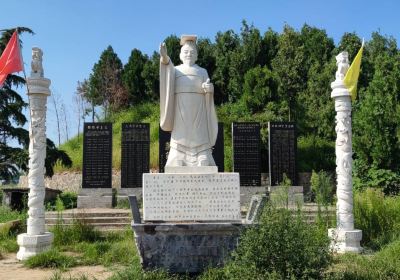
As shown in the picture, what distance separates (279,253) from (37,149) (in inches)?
217

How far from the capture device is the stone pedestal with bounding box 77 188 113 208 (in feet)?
43.1

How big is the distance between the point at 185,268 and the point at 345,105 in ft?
15.5

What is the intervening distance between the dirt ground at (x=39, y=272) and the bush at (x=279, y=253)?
87.4 inches

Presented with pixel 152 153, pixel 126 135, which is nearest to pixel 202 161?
pixel 126 135

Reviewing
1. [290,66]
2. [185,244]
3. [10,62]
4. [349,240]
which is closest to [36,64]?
[10,62]

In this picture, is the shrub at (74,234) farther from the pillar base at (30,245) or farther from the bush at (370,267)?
the bush at (370,267)

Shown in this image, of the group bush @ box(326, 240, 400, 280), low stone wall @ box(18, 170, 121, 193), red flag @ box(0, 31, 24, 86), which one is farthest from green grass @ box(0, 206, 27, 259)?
bush @ box(326, 240, 400, 280)

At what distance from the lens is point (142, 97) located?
2600 cm

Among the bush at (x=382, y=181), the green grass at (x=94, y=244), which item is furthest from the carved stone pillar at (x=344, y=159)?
the bush at (x=382, y=181)

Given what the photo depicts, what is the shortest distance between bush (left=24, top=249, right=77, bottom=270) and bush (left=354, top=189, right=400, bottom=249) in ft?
17.9

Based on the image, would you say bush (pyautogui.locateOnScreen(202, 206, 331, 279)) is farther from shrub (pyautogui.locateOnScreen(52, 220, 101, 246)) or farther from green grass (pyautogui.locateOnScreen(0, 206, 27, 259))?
green grass (pyautogui.locateOnScreen(0, 206, 27, 259))

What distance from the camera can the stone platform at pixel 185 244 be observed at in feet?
18.0

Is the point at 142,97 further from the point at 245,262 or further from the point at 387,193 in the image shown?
the point at 245,262

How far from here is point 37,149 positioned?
27.9 feet
